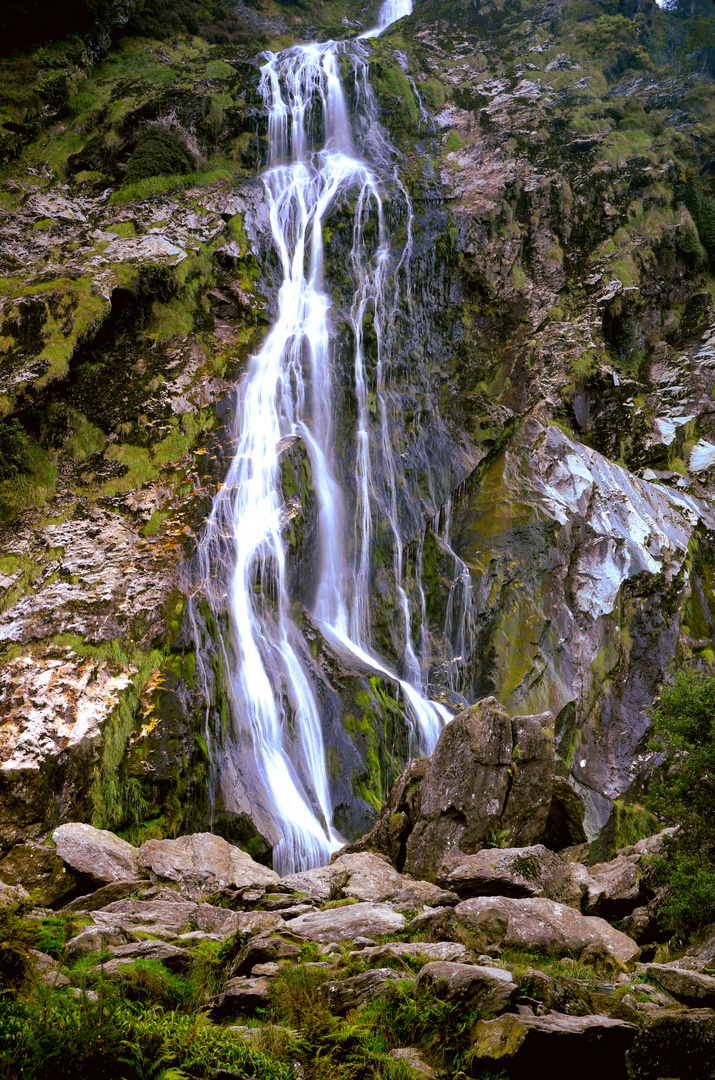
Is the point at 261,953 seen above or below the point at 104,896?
above

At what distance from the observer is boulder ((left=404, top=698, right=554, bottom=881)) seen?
10.3m

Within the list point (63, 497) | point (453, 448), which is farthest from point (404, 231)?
point (63, 497)

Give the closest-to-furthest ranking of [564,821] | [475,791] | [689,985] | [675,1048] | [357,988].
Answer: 1. [675,1048]
2. [689,985]
3. [357,988]
4. [475,791]
5. [564,821]

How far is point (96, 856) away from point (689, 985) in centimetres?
723

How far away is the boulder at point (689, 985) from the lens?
17.1 ft

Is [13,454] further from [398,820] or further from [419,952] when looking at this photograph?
[419,952]

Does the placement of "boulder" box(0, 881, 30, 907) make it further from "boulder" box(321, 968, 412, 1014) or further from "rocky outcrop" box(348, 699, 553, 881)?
"rocky outcrop" box(348, 699, 553, 881)

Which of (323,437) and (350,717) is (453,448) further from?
(350,717)

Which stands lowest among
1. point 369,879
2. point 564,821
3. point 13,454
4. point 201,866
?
point 564,821

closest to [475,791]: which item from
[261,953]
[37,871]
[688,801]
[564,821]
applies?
[564,821]

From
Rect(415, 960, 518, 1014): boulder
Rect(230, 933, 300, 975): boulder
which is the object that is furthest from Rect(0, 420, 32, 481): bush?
Rect(415, 960, 518, 1014): boulder

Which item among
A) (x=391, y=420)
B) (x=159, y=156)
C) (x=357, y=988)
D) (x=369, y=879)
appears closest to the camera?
(x=357, y=988)

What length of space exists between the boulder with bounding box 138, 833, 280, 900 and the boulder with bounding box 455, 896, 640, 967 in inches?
113

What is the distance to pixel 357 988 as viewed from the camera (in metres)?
5.44
